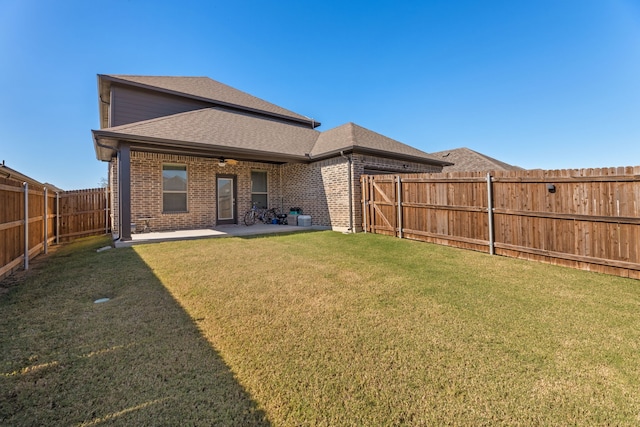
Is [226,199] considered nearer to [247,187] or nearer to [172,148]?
[247,187]

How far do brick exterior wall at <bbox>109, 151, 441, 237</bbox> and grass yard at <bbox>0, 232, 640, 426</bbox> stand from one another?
17.7 feet

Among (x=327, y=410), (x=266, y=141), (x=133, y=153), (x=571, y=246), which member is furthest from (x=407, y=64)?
(x=327, y=410)

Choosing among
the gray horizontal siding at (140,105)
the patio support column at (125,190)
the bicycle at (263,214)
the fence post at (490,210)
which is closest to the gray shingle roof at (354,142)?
the bicycle at (263,214)

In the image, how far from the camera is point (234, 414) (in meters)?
1.65

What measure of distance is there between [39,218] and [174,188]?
13.2 feet

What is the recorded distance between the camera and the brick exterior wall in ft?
31.1

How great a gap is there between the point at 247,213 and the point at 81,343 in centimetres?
926

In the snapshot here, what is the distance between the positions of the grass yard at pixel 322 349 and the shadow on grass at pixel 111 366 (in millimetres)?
12

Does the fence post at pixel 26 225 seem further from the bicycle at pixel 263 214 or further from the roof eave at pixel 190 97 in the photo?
the roof eave at pixel 190 97

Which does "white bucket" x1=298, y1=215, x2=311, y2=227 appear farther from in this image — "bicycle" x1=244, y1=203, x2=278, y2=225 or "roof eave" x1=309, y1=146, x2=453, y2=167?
"roof eave" x1=309, y1=146, x2=453, y2=167

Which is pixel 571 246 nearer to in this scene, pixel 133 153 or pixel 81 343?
pixel 81 343

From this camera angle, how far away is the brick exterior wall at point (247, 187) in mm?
9484

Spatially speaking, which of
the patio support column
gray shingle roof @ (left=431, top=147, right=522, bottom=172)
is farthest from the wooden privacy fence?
gray shingle roof @ (left=431, top=147, right=522, bottom=172)

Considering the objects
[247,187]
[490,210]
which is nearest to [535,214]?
[490,210]
